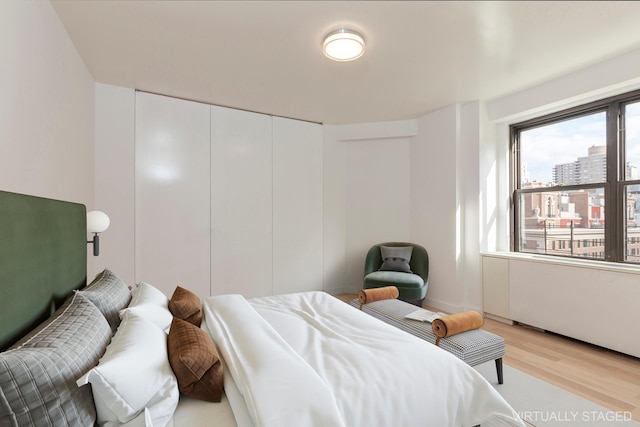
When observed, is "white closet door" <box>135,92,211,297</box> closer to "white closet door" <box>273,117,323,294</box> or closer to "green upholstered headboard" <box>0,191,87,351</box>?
"white closet door" <box>273,117,323,294</box>

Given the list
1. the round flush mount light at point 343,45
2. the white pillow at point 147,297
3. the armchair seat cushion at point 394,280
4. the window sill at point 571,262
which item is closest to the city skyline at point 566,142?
the window sill at point 571,262

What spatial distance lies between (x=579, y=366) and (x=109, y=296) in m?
3.46

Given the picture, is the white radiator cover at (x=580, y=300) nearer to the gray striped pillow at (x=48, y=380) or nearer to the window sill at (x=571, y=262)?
the window sill at (x=571, y=262)

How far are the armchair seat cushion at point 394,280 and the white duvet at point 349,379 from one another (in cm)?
209

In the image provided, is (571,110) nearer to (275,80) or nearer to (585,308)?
(585,308)

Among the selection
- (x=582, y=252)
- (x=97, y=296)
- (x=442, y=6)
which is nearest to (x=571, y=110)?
(x=582, y=252)

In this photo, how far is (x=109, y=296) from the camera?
1.73m

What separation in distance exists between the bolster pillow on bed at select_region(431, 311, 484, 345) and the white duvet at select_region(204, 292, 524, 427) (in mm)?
560

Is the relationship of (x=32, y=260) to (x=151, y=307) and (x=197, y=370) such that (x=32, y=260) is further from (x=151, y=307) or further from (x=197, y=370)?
(x=197, y=370)

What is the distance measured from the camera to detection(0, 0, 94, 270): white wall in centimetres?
156

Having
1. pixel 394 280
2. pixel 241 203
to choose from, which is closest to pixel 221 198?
pixel 241 203

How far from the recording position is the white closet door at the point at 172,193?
11.8 feet

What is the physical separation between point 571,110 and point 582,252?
4.96 ft

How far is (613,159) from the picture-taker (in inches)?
120
